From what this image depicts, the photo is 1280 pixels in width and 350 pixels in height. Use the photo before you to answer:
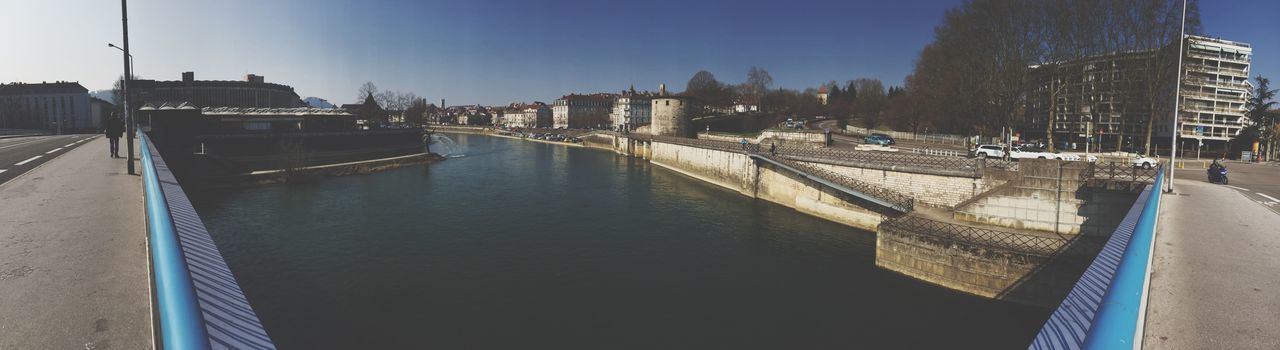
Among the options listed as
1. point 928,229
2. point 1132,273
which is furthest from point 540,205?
point 1132,273

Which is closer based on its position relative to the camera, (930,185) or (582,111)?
(930,185)

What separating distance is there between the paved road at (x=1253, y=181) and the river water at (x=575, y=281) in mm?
9084

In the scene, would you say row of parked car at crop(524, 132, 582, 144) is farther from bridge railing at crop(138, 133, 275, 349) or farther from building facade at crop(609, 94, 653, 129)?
bridge railing at crop(138, 133, 275, 349)

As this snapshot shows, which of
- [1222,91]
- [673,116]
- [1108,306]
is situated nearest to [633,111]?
[673,116]

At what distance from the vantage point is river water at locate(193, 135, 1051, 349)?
44.6 ft

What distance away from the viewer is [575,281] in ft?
56.8

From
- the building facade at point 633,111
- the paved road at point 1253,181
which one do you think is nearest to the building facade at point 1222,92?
the paved road at point 1253,181

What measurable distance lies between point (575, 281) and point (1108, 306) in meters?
15.2

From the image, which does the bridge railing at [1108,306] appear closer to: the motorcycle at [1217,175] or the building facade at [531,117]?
the motorcycle at [1217,175]

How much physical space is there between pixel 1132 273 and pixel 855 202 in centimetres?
2414

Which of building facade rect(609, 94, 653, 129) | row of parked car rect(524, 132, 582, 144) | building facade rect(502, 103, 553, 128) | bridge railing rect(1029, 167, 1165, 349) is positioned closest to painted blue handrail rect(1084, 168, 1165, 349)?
bridge railing rect(1029, 167, 1165, 349)

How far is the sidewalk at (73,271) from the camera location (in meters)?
3.97

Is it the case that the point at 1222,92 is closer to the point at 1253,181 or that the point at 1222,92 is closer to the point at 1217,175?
the point at 1253,181

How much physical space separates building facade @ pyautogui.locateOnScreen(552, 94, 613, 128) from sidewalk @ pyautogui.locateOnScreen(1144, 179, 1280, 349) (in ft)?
412
